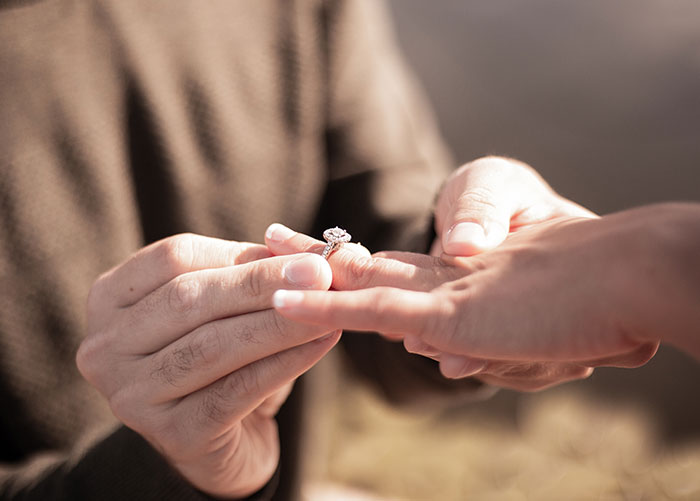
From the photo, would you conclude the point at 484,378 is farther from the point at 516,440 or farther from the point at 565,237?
the point at 516,440

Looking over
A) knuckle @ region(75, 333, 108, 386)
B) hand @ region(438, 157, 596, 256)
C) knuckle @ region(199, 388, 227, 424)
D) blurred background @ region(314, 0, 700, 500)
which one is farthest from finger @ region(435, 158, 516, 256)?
blurred background @ region(314, 0, 700, 500)

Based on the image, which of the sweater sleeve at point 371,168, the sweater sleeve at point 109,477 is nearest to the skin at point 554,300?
the sweater sleeve at point 109,477

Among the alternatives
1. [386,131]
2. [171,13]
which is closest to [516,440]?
[386,131]

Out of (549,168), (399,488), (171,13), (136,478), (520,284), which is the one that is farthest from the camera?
(549,168)

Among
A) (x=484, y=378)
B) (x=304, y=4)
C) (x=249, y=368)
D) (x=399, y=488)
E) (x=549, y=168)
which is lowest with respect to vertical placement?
(x=399, y=488)

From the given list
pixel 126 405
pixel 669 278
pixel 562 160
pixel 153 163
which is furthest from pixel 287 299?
pixel 562 160

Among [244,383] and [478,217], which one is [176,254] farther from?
[478,217]

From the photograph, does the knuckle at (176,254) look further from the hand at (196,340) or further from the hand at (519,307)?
the hand at (519,307)
